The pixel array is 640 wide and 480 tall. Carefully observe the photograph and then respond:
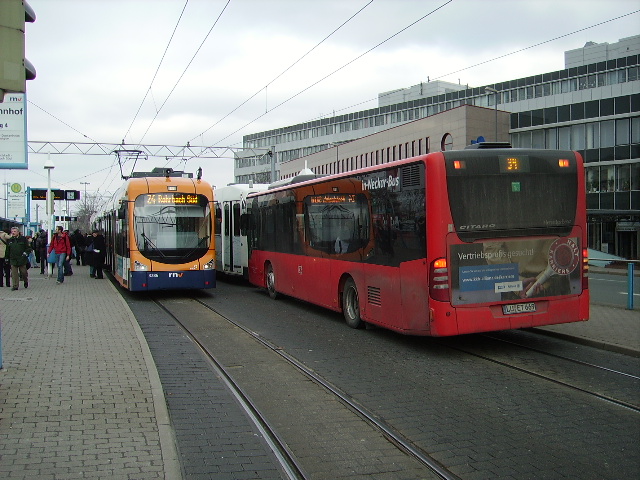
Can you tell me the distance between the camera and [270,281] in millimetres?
16922

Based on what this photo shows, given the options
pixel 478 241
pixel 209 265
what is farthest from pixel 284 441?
pixel 209 265

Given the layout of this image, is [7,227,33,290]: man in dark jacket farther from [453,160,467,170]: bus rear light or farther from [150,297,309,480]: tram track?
[453,160,467,170]: bus rear light

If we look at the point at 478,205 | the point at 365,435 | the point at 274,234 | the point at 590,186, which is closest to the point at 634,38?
the point at 590,186

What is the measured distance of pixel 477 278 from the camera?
8961mm

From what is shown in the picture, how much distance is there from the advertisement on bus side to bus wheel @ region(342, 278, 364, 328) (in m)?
2.99

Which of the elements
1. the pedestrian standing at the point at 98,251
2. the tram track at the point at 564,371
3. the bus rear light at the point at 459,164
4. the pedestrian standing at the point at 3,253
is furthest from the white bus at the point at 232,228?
the bus rear light at the point at 459,164

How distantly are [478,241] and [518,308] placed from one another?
3.68 feet

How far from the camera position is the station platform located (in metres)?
4.75

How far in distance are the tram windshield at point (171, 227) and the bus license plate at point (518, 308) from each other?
9.45m

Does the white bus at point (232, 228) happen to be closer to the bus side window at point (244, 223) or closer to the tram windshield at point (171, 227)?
the bus side window at point (244, 223)

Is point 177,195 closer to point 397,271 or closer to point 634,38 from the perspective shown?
point 397,271

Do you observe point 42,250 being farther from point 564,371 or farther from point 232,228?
point 564,371

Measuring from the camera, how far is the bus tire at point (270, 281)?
54.7 ft

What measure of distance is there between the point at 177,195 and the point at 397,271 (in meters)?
8.57
